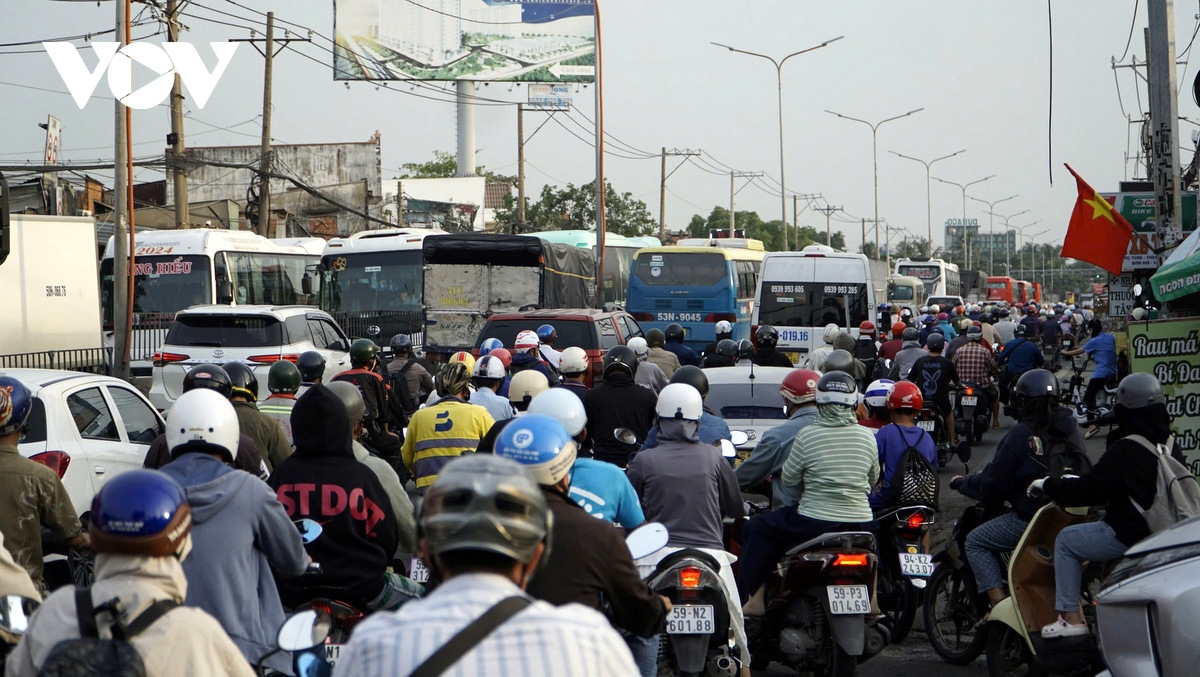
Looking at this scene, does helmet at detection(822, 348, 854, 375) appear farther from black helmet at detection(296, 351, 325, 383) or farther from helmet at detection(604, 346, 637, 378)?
black helmet at detection(296, 351, 325, 383)

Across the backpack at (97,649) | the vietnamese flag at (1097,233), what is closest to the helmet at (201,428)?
the backpack at (97,649)

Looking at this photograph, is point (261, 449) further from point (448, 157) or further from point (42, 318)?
point (448, 157)

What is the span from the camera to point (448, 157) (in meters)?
89.7

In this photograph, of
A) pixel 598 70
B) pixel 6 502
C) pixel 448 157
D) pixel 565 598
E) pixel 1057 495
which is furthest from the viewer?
pixel 448 157

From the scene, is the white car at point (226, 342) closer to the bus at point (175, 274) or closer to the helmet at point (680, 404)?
the bus at point (175, 274)

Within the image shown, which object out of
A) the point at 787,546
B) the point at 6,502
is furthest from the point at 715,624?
the point at 6,502

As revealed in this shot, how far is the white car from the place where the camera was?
52.2 ft

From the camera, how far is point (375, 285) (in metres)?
24.0

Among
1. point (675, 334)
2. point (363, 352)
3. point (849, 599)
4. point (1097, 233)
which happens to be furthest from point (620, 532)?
point (675, 334)

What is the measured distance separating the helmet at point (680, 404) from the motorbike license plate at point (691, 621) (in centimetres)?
89

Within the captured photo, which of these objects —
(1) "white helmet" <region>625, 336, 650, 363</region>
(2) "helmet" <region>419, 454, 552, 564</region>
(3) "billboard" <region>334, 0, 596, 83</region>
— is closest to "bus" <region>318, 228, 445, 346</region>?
(1) "white helmet" <region>625, 336, 650, 363</region>

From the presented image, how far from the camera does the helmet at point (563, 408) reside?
528 cm

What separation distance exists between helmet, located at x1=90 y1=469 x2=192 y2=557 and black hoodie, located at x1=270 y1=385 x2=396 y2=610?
1.79m

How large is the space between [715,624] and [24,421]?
119 inches
